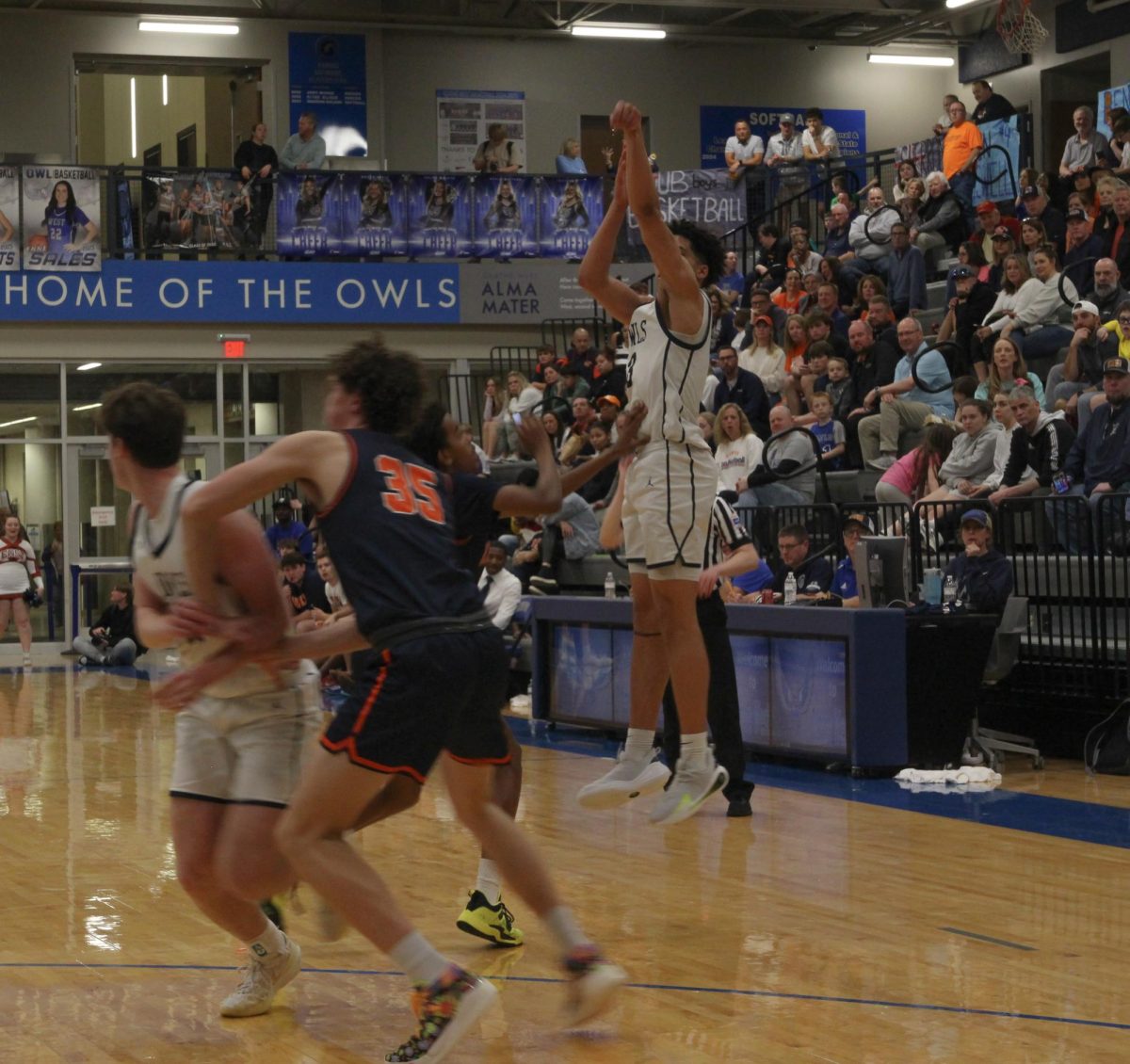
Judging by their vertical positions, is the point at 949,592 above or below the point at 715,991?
above

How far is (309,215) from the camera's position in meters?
22.0

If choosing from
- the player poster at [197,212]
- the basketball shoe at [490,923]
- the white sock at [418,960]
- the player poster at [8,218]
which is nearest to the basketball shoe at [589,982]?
the white sock at [418,960]

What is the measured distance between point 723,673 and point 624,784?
268 cm

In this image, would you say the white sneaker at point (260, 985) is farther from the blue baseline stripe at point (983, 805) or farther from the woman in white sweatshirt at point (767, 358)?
the woman in white sweatshirt at point (767, 358)

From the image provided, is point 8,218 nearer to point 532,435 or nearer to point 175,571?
point 175,571

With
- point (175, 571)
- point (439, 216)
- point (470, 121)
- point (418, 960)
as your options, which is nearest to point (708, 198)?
point (439, 216)

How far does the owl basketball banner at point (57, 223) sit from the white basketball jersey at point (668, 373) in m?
17.0

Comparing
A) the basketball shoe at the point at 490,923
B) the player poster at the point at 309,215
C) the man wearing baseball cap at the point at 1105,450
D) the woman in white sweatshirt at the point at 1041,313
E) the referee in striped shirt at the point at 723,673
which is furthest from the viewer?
the player poster at the point at 309,215

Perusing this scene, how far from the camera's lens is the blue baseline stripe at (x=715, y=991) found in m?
4.58

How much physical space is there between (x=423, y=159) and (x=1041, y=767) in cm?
1764

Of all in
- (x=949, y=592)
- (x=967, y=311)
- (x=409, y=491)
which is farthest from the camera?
(x=967, y=311)

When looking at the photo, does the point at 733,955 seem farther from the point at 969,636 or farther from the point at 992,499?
the point at 992,499

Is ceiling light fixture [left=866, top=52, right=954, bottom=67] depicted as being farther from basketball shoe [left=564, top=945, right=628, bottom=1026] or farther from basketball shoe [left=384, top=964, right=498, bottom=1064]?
basketball shoe [left=384, top=964, right=498, bottom=1064]

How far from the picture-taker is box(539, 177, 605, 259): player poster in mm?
22516
